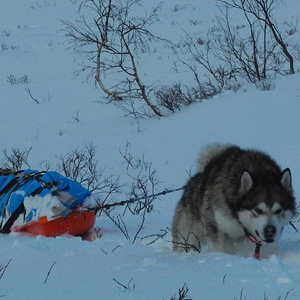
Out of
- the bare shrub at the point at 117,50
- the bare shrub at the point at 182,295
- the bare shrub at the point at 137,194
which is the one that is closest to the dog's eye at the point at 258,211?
the bare shrub at the point at 137,194

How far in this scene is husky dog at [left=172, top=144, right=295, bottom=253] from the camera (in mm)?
4176

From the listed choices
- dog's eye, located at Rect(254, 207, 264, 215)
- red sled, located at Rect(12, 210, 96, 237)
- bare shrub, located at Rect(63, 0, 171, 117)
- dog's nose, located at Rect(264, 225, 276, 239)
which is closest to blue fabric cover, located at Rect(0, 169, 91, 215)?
red sled, located at Rect(12, 210, 96, 237)

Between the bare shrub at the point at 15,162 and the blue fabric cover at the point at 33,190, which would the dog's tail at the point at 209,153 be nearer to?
the blue fabric cover at the point at 33,190

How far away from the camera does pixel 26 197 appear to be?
5.04 metres

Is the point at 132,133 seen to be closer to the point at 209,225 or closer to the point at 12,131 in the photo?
the point at 12,131

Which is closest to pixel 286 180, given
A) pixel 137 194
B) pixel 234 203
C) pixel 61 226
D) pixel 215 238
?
pixel 234 203

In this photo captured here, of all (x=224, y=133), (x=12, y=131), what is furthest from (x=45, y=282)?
(x=12, y=131)

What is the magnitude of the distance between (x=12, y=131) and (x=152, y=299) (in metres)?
8.00

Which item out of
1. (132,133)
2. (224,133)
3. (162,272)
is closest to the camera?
(162,272)

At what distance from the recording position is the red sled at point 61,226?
16.1ft

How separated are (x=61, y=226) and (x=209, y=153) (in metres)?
1.25

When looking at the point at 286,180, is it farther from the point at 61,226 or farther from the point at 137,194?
the point at 137,194

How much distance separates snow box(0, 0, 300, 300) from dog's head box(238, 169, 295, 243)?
31 cm

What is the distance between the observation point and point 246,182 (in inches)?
167
